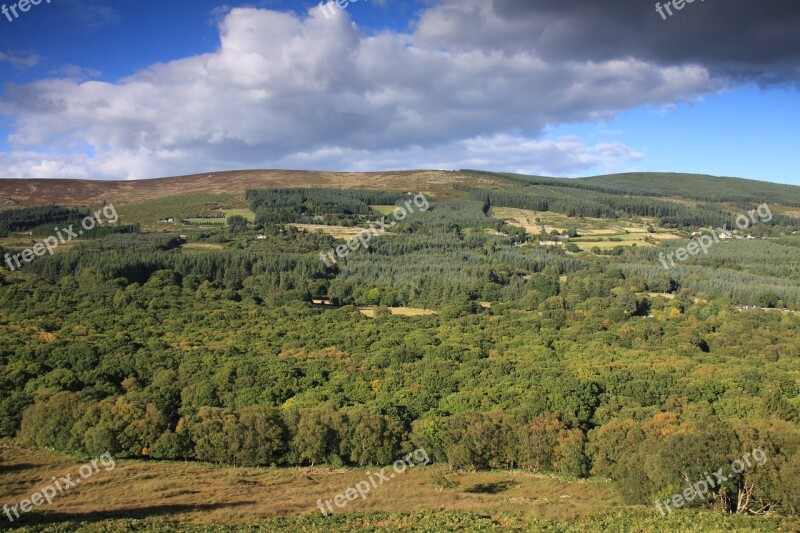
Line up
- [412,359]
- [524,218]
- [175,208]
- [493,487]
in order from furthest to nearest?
[524,218]
[175,208]
[412,359]
[493,487]

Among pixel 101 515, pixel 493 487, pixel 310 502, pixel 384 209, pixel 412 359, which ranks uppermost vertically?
pixel 384 209

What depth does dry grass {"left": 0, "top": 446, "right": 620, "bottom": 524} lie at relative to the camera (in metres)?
30.1

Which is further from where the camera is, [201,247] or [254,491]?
[201,247]

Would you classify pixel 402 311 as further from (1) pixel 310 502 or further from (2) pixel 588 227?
(2) pixel 588 227

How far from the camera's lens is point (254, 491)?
35531 mm

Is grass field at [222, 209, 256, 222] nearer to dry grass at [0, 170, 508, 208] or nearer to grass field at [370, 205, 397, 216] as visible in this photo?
dry grass at [0, 170, 508, 208]

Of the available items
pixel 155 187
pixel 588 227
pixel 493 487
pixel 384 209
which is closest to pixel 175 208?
pixel 155 187

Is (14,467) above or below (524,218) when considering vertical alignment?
below

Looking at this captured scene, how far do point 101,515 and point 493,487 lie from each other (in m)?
→ 21.8

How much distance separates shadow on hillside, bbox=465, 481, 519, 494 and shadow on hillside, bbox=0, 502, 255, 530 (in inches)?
523

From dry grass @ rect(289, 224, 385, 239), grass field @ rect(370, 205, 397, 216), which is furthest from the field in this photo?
dry grass @ rect(289, 224, 385, 239)

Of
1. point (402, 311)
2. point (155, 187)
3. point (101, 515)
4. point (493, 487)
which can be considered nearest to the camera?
point (101, 515)

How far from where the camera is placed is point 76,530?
987 inches

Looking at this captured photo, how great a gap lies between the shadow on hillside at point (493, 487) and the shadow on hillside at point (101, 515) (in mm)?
13284
